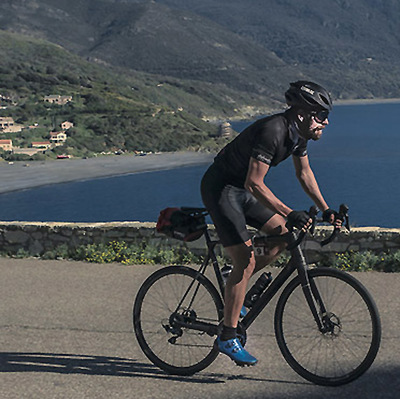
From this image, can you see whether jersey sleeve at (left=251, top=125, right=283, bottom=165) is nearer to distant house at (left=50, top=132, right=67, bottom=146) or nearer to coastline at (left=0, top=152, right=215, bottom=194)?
coastline at (left=0, top=152, right=215, bottom=194)

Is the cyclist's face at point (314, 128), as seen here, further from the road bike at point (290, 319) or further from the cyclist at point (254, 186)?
the road bike at point (290, 319)

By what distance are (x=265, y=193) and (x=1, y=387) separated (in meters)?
2.22

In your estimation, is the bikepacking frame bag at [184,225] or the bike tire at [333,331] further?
the bikepacking frame bag at [184,225]

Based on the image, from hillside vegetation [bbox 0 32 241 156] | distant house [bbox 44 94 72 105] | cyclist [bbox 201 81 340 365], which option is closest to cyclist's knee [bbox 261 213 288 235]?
cyclist [bbox 201 81 340 365]

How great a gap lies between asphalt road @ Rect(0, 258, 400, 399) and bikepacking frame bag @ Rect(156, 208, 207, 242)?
967mm

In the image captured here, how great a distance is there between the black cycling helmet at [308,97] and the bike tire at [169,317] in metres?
1.36

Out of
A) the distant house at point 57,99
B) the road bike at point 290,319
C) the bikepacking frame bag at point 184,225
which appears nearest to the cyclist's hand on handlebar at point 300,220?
the road bike at point 290,319

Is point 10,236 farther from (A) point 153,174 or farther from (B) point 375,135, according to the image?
(B) point 375,135

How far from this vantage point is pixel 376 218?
257ft

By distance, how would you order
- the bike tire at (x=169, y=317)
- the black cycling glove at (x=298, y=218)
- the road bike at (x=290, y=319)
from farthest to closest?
1. the bike tire at (x=169, y=317)
2. the road bike at (x=290, y=319)
3. the black cycling glove at (x=298, y=218)

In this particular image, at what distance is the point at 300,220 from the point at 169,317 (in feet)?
4.76

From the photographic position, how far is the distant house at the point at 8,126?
164 metres

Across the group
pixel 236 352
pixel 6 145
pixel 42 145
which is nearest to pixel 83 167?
pixel 42 145

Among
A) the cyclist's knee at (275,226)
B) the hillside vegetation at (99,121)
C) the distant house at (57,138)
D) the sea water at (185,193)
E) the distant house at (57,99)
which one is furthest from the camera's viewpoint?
the distant house at (57,99)
